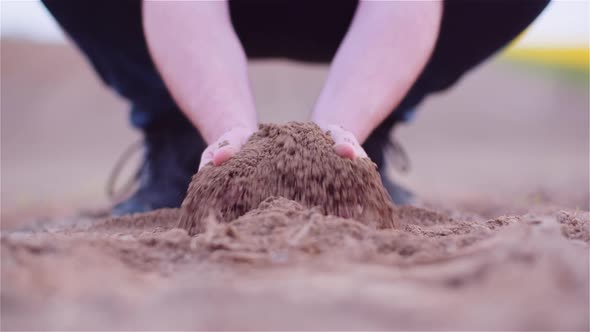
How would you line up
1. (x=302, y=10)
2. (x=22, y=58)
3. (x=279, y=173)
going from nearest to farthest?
(x=279, y=173), (x=302, y=10), (x=22, y=58)

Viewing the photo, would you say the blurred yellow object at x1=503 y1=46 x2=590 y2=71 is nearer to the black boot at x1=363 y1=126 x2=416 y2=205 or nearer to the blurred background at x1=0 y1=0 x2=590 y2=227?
the blurred background at x1=0 y1=0 x2=590 y2=227

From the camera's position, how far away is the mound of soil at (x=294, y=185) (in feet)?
3.09

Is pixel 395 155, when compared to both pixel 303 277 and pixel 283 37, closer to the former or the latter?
pixel 283 37

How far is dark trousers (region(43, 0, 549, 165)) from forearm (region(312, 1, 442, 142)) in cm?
27

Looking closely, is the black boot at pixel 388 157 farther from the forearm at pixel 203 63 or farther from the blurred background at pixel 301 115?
Answer: the blurred background at pixel 301 115

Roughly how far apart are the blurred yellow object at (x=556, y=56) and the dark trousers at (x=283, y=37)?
10.3 meters

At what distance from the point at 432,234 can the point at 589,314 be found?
0.43 metres

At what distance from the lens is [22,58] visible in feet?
35.2

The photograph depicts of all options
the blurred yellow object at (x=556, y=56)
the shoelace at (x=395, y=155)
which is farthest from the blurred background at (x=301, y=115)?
the shoelace at (x=395, y=155)

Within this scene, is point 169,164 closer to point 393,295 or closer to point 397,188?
point 397,188

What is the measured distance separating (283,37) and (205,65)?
0.86 metres

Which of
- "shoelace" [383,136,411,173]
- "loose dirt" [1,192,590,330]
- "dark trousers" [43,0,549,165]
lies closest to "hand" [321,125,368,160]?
"loose dirt" [1,192,590,330]

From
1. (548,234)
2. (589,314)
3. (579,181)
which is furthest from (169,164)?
(579,181)

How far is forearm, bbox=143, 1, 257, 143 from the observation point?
1.15m
